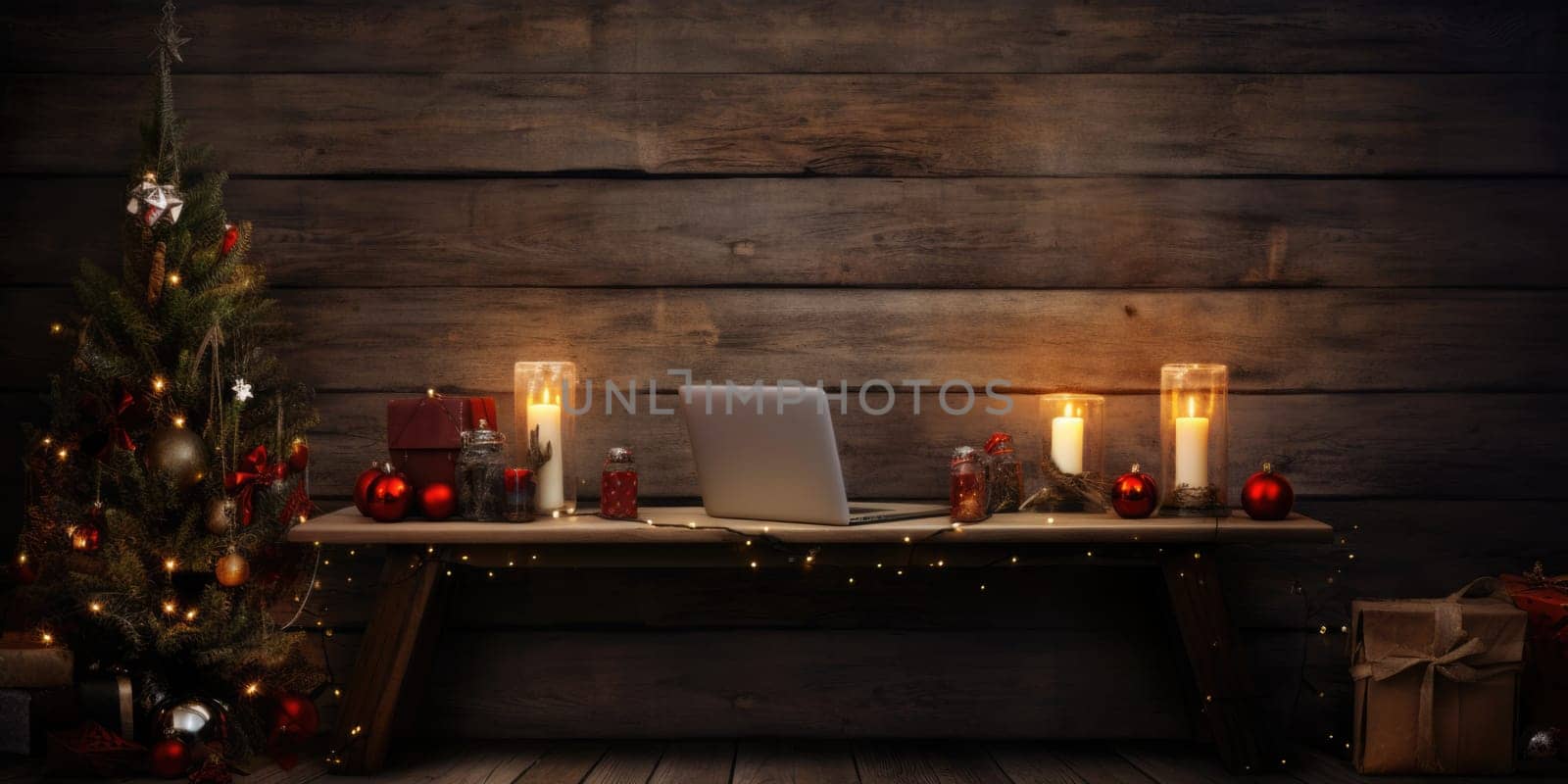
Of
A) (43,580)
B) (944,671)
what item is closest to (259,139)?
(43,580)

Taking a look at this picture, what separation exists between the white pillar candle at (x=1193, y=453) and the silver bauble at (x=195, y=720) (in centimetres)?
186

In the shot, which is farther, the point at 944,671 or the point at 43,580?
the point at 944,671

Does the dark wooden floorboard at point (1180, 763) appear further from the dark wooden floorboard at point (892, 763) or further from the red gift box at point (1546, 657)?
the red gift box at point (1546, 657)

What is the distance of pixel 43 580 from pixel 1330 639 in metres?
2.59

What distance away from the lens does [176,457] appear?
6.51ft

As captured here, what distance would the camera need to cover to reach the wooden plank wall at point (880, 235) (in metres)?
2.28

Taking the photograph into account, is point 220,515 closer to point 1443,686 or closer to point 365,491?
point 365,491

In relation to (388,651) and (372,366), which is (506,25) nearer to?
(372,366)

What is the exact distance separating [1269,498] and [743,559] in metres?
0.98

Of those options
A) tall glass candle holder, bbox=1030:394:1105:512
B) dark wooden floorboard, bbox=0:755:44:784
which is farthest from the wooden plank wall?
dark wooden floorboard, bbox=0:755:44:784

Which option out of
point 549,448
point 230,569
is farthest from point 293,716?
point 549,448

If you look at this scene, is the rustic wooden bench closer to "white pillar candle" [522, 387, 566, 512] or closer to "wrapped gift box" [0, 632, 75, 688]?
"white pillar candle" [522, 387, 566, 512]

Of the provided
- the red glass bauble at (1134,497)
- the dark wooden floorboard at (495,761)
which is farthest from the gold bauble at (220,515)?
the red glass bauble at (1134,497)

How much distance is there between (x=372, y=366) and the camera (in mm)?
2285
